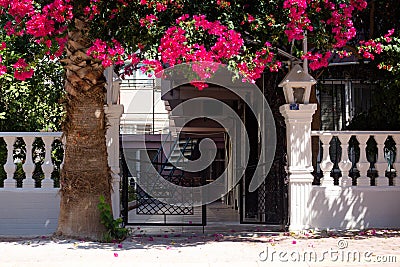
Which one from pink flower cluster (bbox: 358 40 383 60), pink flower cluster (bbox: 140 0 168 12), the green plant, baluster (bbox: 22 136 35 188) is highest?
pink flower cluster (bbox: 140 0 168 12)

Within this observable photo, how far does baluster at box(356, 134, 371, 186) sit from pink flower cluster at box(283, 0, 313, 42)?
2.59 meters

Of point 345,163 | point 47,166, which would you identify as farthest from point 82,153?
point 345,163

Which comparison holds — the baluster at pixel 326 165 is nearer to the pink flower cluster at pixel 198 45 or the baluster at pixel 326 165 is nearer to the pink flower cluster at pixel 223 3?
the pink flower cluster at pixel 198 45

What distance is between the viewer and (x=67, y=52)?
7.61m

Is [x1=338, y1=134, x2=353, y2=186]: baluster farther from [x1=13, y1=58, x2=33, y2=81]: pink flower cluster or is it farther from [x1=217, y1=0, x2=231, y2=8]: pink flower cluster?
[x1=13, y1=58, x2=33, y2=81]: pink flower cluster

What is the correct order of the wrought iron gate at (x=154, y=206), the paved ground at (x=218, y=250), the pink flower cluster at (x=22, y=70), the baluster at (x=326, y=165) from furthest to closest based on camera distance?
the wrought iron gate at (x=154, y=206) < the baluster at (x=326, y=165) < the pink flower cluster at (x=22, y=70) < the paved ground at (x=218, y=250)

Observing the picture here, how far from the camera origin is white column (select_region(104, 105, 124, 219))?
8.62 metres

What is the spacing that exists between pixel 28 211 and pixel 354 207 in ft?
16.2

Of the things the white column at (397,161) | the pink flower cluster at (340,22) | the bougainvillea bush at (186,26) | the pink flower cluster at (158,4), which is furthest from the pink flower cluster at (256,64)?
the white column at (397,161)

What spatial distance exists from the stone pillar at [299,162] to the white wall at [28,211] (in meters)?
→ 3.55

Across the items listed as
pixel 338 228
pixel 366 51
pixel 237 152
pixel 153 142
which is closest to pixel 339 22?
pixel 366 51

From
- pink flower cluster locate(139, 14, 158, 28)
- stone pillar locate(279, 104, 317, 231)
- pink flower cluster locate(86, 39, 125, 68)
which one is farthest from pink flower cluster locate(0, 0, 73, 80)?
stone pillar locate(279, 104, 317, 231)

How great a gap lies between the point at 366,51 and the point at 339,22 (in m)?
0.69

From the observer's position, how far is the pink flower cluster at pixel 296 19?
6.62 m
